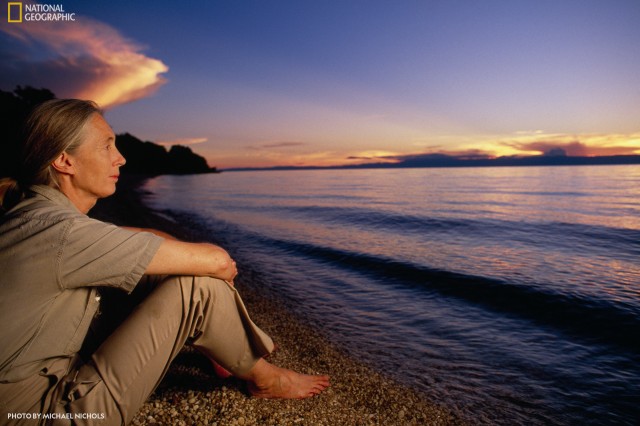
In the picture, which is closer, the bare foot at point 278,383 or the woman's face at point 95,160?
the woman's face at point 95,160

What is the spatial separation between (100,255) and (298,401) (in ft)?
7.77

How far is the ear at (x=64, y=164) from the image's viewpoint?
2068 mm

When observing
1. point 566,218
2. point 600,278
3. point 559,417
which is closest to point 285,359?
point 559,417

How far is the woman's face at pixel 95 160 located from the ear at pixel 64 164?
0.02 metres

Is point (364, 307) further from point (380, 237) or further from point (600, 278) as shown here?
point (380, 237)

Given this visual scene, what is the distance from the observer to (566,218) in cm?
1766

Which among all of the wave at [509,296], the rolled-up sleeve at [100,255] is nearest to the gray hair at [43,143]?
the rolled-up sleeve at [100,255]

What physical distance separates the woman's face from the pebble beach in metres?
1.95

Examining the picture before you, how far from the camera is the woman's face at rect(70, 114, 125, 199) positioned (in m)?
2.16

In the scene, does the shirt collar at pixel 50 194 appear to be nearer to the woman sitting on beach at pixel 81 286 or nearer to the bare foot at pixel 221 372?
the woman sitting on beach at pixel 81 286

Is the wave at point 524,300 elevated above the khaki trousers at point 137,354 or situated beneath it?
situated beneath

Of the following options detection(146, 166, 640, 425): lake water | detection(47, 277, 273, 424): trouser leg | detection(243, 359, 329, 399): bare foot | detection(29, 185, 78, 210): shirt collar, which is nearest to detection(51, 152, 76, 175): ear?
detection(29, 185, 78, 210): shirt collar

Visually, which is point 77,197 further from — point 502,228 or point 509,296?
point 502,228

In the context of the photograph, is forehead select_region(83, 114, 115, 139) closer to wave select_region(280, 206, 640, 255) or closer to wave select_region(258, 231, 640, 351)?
wave select_region(258, 231, 640, 351)
